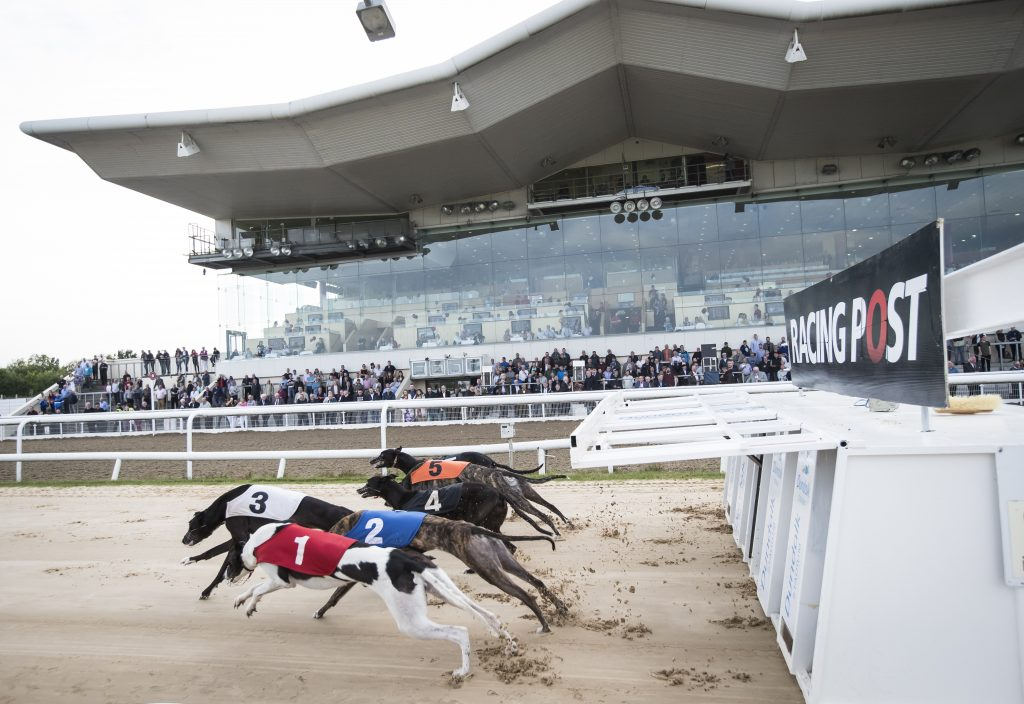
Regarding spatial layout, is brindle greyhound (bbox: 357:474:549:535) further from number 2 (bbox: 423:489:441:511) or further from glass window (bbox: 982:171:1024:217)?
glass window (bbox: 982:171:1024:217)

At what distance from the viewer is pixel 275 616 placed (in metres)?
4.25

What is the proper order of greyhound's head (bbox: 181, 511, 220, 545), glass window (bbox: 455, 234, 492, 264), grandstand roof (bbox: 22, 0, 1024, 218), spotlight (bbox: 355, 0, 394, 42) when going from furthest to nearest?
glass window (bbox: 455, 234, 492, 264)
grandstand roof (bbox: 22, 0, 1024, 218)
spotlight (bbox: 355, 0, 394, 42)
greyhound's head (bbox: 181, 511, 220, 545)

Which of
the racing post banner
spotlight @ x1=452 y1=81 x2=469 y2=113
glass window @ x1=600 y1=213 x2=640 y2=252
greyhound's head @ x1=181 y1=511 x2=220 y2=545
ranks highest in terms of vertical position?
spotlight @ x1=452 y1=81 x2=469 y2=113

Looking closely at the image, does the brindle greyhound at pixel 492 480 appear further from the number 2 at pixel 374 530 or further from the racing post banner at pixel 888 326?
the racing post banner at pixel 888 326

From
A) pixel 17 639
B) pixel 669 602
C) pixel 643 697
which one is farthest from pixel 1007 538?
pixel 17 639

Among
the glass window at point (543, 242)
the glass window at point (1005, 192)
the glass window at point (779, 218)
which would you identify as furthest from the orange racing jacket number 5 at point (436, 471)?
the glass window at point (1005, 192)

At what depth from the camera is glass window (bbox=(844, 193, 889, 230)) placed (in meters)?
20.7

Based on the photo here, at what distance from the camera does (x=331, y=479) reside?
31.5 feet

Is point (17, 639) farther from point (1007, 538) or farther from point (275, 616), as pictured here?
point (1007, 538)

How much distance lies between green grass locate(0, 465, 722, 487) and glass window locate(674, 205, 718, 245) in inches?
557

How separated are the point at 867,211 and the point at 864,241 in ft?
3.00

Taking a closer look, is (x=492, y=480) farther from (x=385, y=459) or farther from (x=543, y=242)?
(x=543, y=242)

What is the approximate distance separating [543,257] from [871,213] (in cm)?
1025

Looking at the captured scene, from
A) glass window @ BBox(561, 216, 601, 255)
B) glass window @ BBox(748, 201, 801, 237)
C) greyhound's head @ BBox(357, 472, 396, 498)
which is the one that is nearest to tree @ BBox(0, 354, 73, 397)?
glass window @ BBox(561, 216, 601, 255)
